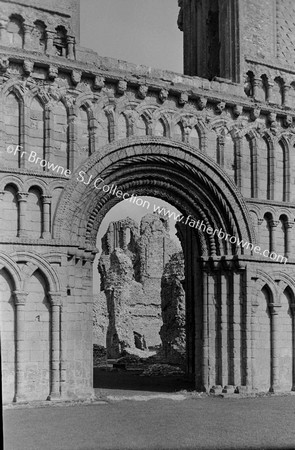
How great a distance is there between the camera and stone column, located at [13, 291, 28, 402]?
12281mm

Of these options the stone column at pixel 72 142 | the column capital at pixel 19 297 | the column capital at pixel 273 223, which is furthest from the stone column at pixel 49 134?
the column capital at pixel 273 223

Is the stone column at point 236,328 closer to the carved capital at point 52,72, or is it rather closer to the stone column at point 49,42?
the carved capital at point 52,72

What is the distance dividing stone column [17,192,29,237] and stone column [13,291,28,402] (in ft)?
3.61

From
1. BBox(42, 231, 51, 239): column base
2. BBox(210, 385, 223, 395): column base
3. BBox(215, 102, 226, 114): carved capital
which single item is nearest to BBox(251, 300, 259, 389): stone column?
BBox(210, 385, 223, 395): column base

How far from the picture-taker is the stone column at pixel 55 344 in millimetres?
12586

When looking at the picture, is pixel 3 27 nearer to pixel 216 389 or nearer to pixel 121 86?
pixel 121 86

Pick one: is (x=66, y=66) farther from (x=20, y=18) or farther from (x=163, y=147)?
(x=163, y=147)

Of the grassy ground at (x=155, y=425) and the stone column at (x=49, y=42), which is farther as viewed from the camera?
the stone column at (x=49, y=42)

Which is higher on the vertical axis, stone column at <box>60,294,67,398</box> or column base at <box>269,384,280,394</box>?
stone column at <box>60,294,67,398</box>

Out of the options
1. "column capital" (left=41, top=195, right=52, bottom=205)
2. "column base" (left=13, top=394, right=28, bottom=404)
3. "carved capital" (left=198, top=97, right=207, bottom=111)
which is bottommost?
"column base" (left=13, top=394, right=28, bottom=404)

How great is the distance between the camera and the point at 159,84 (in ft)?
47.0

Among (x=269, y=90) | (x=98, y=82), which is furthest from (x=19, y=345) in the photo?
(x=269, y=90)

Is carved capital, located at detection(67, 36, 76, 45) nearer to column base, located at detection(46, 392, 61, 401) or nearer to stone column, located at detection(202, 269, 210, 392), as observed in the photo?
stone column, located at detection(202, 269, 210, 392)

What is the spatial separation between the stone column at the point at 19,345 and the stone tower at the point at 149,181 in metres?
0.02
